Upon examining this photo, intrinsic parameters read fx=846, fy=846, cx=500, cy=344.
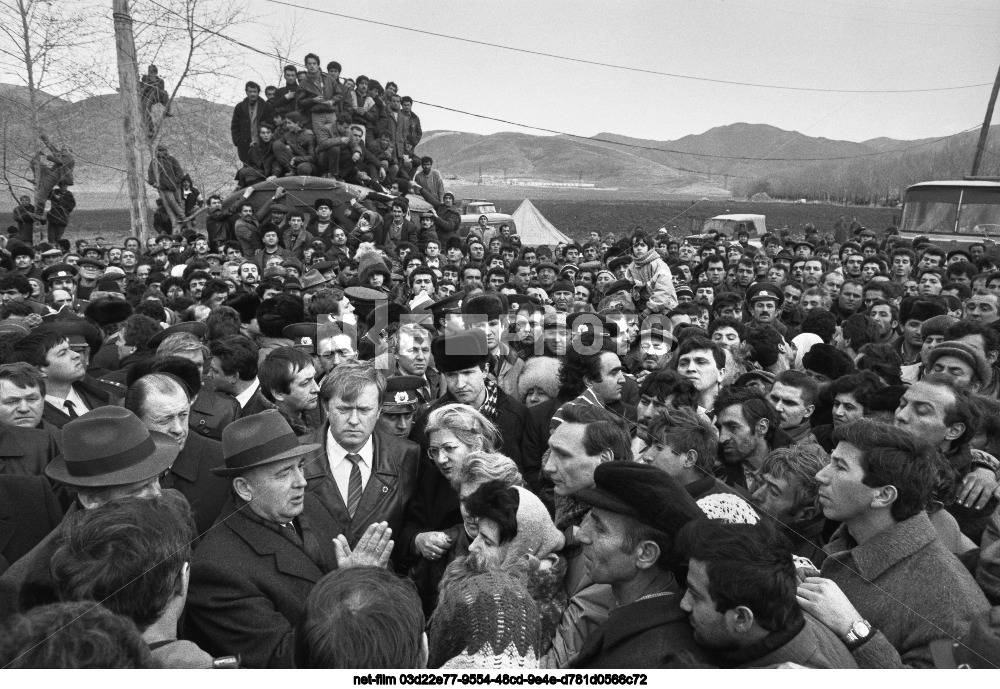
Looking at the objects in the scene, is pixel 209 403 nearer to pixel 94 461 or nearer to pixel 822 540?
pixel 94 461

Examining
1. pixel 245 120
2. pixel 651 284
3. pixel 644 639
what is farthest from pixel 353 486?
pixel 245 120

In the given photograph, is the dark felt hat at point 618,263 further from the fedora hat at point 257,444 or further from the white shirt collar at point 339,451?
the fedora hat at point 257,444

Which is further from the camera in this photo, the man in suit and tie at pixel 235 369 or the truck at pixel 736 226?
the truck at pixel 736 226

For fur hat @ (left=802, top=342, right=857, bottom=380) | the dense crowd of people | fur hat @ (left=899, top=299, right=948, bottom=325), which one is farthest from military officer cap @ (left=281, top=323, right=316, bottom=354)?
fur hat @ (left=899, top=299, right=948, bottom=325)

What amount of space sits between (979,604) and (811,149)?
104204 millimetres

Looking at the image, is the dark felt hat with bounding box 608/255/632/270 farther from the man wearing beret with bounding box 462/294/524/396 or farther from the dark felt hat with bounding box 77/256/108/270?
the dark felt hat with bounding box 77/256/108/270

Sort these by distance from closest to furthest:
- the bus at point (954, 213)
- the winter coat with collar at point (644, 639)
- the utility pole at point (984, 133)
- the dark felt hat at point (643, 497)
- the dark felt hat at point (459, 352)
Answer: the winter coat with collar at point (644, 639) < the dark felt hat at point (643, 497) < the dark felt hat at point (459, 352) < the bus at point (954, 213) < the utility pole at point (984, 133)

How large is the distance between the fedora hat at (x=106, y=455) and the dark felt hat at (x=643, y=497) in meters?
1.60

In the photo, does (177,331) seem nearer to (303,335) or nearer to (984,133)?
(303,335)

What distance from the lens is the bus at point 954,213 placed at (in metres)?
15.7

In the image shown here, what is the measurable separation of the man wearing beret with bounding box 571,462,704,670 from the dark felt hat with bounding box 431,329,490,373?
2.19 m

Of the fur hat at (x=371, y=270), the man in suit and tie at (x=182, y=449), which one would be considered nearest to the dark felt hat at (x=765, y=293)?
the fur hat at (x=371, y=270)

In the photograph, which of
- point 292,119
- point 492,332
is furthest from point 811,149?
point 492,332

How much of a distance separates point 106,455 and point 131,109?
38.2 ft
